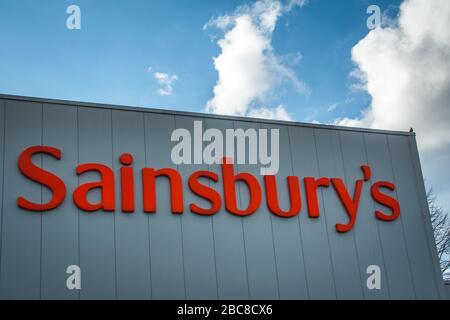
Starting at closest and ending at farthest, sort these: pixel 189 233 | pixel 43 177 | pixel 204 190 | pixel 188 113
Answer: pixel 43 177 → pixel 189 233 → pixel 204 190 → pixel 188 113

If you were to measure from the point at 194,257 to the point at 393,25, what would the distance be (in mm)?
8139

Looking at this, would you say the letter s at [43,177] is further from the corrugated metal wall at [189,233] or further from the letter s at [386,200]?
the letter s at [386,200]

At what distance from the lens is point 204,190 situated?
8180mm

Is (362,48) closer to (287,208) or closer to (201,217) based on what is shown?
(287,208)

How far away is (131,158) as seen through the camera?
312 inches

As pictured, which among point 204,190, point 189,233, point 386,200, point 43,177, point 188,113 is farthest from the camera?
point 386,200

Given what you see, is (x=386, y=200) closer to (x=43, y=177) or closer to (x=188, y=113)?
(x=188, y=113)

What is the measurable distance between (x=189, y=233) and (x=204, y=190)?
0.76 meters

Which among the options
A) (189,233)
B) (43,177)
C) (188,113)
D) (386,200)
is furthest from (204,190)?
(386,200)
